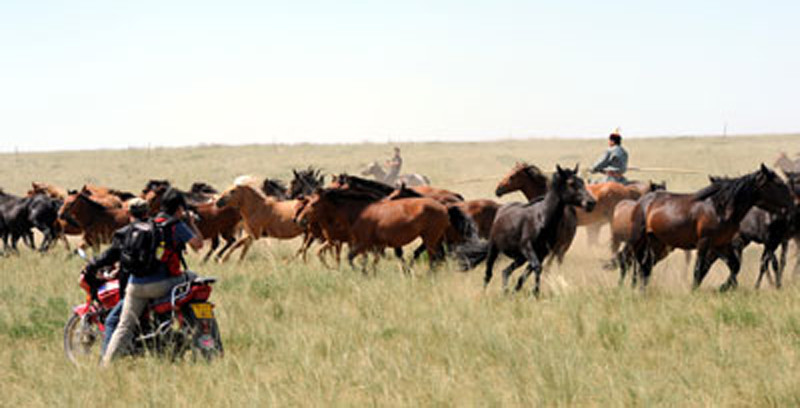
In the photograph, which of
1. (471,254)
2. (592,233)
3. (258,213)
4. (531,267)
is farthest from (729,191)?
(592,233)

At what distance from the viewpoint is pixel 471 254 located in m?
12.5

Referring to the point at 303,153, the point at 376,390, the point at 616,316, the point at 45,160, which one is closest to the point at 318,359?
the point at 376,390

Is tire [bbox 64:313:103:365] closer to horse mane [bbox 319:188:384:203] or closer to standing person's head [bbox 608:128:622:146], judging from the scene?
horse mane [bbox 319:188:384:203]

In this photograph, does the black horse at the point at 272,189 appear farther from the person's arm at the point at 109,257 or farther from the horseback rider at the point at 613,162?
the person's arm at the point at 109,257

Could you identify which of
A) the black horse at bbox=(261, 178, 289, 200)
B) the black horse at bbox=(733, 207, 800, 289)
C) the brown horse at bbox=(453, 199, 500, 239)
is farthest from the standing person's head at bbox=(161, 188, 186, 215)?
the black horse at bbox=(261, 178, 289, 200)

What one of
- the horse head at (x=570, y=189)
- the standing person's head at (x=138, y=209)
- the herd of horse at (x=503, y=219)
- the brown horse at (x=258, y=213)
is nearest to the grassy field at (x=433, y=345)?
the herd of horse at (x=503, y=219)

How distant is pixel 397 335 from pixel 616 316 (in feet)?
7.54

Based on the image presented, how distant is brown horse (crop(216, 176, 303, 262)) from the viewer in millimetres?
16406

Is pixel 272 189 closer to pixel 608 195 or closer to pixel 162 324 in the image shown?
pixel 608 195

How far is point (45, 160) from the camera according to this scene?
70125 millimetres

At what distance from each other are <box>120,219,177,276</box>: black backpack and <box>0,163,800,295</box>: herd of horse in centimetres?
491

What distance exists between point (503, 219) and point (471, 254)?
36.2 inches

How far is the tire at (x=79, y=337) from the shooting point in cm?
792

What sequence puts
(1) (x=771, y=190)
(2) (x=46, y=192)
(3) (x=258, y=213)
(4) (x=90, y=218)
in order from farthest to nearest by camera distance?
(2) (x=46, y=192)
(4) (x=90, y=218)
(3) (x=258, y=213)
(1) (x=771, y=190)
